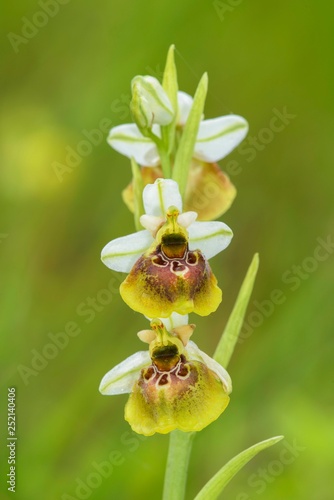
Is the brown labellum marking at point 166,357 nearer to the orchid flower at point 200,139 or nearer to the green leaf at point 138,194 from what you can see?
the green leaf at point 138,194

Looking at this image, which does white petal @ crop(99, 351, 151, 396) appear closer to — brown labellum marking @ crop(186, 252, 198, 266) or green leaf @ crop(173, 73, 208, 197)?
brown labellum marking @ crop(186, 252, 198, 266)

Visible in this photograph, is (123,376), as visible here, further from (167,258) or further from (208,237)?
(208,237)

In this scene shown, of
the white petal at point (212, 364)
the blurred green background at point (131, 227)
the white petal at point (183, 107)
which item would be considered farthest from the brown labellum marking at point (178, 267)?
the blurred green background at point (131, 227)

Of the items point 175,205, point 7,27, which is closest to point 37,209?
point 7,27

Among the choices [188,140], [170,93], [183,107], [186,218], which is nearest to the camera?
[186,218]

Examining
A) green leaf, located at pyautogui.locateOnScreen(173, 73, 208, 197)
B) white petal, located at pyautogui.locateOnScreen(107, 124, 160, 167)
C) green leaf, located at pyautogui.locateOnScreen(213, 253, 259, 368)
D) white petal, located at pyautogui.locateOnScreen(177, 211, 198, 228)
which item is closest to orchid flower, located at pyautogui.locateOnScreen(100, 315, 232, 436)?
green leaf, located at pyautogui.locateOnScreen(213, 253, 259, 368)

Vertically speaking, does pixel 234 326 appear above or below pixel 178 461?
above

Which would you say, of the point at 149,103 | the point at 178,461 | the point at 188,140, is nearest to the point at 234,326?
the point at 178,461
